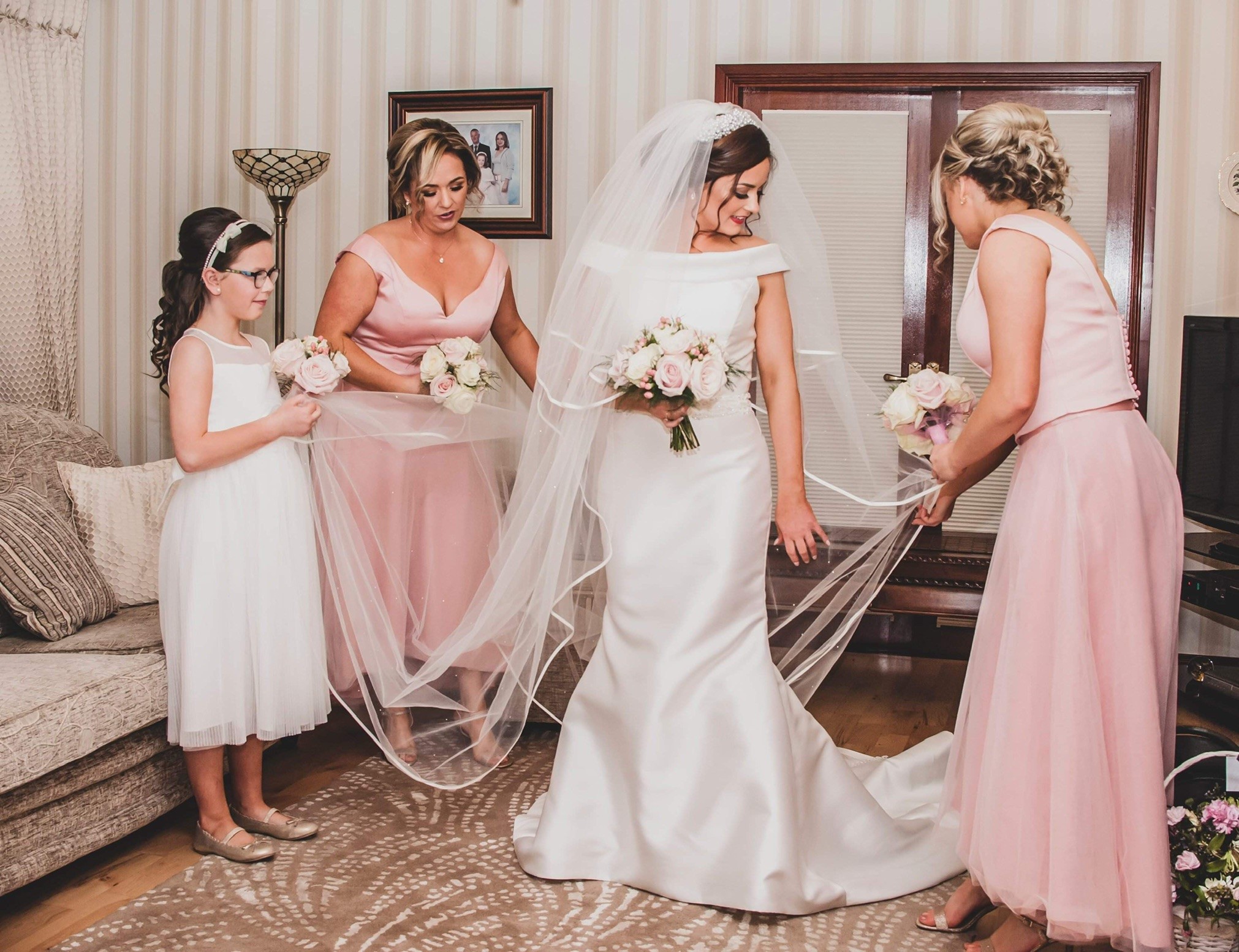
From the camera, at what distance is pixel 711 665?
8.82 ft

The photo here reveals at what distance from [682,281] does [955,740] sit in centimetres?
119

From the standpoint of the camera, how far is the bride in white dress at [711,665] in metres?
2.63

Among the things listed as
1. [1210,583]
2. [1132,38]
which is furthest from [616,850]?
[1132,38]

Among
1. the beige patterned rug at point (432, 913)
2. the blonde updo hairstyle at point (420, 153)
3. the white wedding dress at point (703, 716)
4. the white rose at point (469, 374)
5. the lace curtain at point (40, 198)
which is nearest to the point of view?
the beige patterned rug at point (432, 913)

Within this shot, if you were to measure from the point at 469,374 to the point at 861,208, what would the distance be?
2.10m

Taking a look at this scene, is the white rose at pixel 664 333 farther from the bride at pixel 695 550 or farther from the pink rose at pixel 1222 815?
the pink rose at pixel 1222 815

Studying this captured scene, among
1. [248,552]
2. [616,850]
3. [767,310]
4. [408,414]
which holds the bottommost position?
[616,850]

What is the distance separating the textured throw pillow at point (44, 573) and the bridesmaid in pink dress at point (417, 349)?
791 mm

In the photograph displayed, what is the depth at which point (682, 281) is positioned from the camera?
276cm

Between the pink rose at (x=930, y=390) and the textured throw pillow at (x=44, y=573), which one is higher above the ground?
the pink rose at (x=930, y=390)

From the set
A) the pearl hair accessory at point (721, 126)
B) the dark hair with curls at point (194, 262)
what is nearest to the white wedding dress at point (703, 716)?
the pearl hair accessory at point (721, 126)

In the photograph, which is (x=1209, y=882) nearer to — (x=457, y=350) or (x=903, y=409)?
(x=903, y=409)

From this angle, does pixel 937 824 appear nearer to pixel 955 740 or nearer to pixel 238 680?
pixel 955 740

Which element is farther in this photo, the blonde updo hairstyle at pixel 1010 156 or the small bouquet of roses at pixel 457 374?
the small bouquet of roses at pixel 457 374
